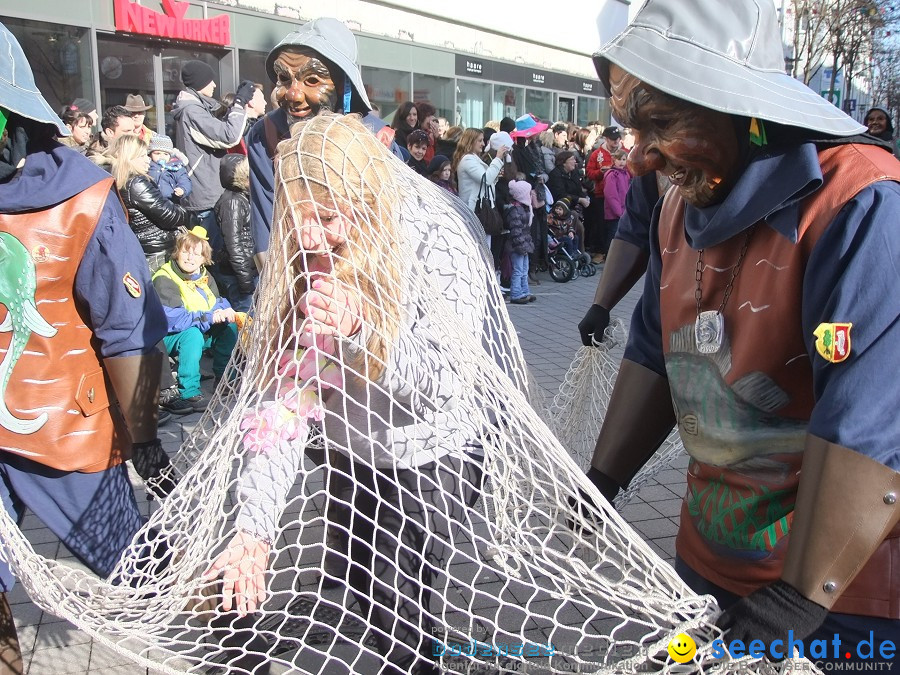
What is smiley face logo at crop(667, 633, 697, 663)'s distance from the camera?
1342 millimetres

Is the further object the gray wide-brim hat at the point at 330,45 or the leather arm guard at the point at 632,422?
the gray wide-brim hat at the point at 330,45

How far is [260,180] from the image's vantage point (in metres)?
3.43

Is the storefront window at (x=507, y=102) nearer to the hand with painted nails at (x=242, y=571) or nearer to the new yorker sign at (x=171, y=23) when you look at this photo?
the new yorker sign at (x=171, y=23)

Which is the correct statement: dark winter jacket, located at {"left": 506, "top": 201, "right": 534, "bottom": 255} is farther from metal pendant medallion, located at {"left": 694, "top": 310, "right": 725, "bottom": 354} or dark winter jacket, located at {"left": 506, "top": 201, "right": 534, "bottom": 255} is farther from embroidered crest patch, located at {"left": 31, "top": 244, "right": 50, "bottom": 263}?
metal pendant medallion, located at {"left": 694, "top": 310, "right": 725, "bottom": 354}

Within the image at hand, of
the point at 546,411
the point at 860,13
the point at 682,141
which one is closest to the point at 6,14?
the point at 546,411

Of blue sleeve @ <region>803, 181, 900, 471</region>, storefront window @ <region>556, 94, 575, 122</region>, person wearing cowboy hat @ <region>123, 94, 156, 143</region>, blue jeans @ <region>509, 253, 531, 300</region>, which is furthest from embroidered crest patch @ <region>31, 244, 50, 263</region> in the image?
storefront window @ <region>556, 94, 575, 122</region>

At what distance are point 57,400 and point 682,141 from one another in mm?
1766

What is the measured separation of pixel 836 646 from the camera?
1.33 meters

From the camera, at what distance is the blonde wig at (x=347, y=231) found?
1724mm

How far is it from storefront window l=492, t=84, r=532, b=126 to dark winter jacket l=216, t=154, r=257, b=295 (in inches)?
563

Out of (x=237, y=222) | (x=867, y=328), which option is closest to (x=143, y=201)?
(x=237, y=222)

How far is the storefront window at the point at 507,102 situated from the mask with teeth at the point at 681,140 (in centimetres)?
1847

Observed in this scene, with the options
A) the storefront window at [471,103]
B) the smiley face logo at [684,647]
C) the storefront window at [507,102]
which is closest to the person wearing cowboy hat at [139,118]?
the smiley face logo at [684,647]

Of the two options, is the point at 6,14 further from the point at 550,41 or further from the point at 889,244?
the point at 550,41
